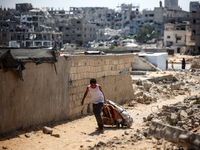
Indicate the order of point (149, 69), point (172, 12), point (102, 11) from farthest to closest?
1. point (102, 11)
2. point (172, 12)
3. point (149, 69)

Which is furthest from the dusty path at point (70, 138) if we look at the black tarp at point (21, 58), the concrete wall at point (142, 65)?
the concrete wall at point (142, 65)

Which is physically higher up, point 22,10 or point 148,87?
point 22,10

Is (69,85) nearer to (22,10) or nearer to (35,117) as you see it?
(35,117)

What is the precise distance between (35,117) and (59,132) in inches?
27.0

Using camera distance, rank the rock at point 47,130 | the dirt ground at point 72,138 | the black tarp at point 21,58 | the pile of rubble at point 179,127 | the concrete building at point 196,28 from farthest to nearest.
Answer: the concrete building at point 196,28 → the rock at point 47,130 → the black tarp at point 21,58 → the dirt ground at point 72,138 → the pile of rubble at point 179,127

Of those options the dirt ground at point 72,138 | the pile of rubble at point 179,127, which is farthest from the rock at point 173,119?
the dirt ground at point 72,138

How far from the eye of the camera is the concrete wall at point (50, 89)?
7.18m

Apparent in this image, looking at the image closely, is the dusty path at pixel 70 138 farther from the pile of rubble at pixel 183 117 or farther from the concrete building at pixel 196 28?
the concrete building at pixel 196 28

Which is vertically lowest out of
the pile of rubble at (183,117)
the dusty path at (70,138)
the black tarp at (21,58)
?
the dusty path at (70,138)

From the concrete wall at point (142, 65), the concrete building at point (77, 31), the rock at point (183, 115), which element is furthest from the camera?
the concrete building at point (77, 31)

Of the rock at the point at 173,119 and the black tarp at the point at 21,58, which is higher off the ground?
the black tarp at the point at 21,58

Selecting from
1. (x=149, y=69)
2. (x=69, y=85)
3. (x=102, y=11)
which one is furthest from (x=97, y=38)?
(x=69, y=85)

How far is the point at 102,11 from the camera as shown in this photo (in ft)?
364

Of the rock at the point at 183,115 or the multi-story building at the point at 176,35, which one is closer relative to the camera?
the rock at the point at 183,115
